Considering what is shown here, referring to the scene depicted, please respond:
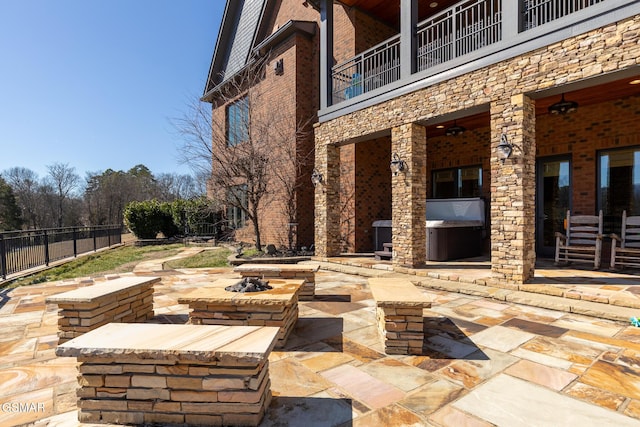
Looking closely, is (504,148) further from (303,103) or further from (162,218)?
(162,218)

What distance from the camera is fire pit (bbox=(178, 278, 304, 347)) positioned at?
3.24 m

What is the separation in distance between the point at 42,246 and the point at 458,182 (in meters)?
11.8

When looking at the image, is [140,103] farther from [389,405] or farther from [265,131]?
[389,405]

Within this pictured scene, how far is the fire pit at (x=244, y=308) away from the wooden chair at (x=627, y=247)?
620cm

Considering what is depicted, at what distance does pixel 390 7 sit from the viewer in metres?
9.02

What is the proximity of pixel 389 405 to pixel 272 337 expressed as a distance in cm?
88

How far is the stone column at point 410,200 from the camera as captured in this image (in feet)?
22.3

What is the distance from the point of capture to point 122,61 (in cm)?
1348

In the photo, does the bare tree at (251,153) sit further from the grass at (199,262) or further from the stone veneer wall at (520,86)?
the stone veneer wall at (520,86)

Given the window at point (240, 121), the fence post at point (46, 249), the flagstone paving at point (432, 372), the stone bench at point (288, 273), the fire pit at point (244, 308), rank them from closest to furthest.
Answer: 1. the flagstone paving at point (432, 372)
2. the fire pit at point (244, 308)
3. the stone bench at point (288, 273)
4. the fence post at point (46, 249)
5. the window at point (240, 121)

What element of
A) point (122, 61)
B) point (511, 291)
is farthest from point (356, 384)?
point (122, 61)

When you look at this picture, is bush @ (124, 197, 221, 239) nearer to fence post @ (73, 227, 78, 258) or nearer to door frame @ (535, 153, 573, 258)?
Result: fence post @ (73, 227, 78, 258)

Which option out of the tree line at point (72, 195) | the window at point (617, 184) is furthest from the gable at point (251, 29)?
Result: the tree line at point (72, 195)

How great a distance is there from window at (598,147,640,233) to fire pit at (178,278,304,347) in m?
7.44
